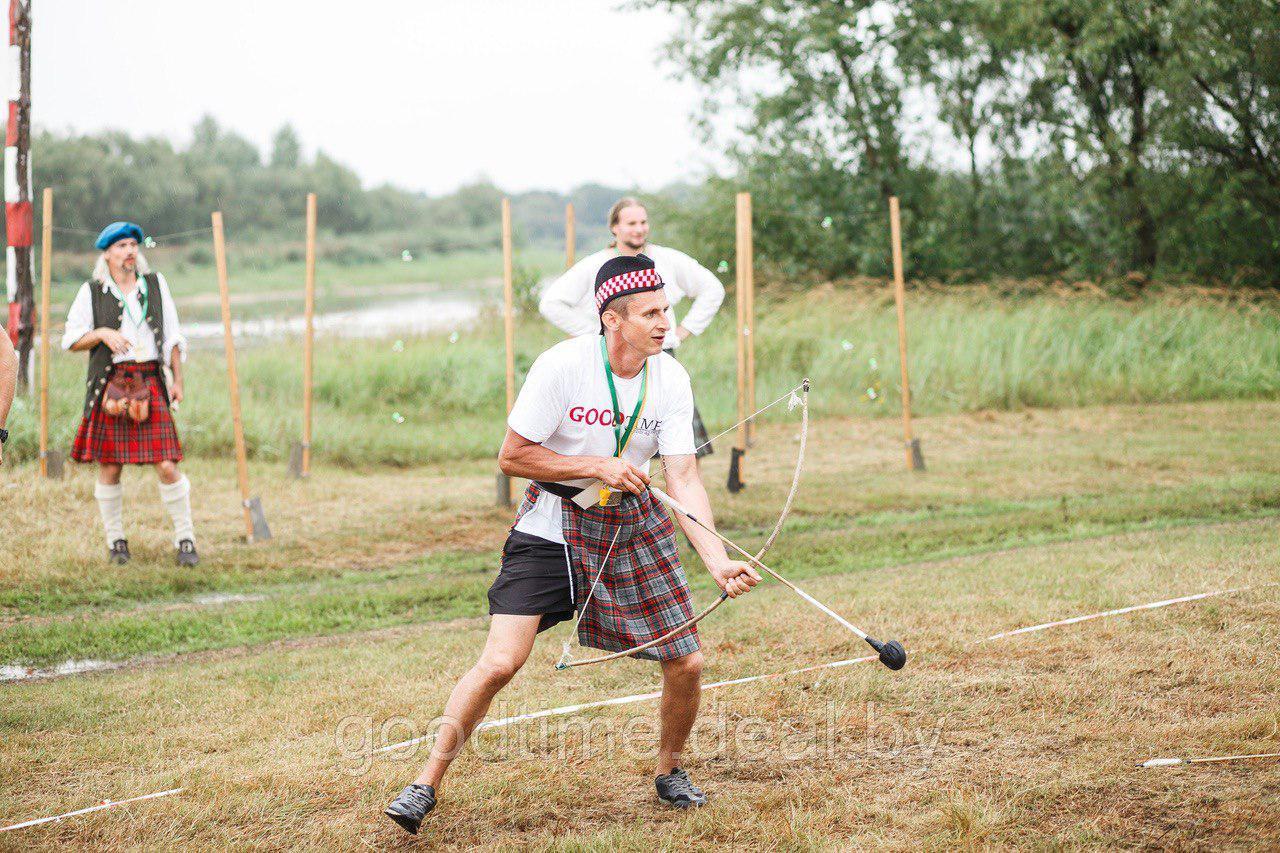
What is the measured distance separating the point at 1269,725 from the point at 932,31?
16.6 m

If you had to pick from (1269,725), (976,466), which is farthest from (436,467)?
(1269,725)

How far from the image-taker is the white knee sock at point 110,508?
6934 millimetres

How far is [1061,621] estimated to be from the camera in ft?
18.0

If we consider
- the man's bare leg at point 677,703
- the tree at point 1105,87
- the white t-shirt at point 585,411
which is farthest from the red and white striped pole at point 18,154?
the tree at point 1105,87

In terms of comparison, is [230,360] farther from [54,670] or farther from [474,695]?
[474,695]

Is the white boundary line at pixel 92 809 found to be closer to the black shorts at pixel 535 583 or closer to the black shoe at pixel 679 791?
the black shorts at pixel 535 583

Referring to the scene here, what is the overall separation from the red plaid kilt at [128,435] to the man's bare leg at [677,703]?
14.1 ft

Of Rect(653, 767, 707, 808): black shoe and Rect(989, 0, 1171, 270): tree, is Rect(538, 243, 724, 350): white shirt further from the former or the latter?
Rect(989, 0, 1171, 270): tree

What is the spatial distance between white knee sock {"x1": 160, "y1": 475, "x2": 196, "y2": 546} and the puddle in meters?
1.62

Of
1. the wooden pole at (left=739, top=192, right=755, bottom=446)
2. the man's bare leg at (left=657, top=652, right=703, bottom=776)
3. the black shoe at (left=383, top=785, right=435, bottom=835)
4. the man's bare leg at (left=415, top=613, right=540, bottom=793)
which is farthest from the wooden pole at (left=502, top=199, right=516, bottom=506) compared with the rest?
the black shoe at (left=383, top=785, right=435, bottom=835)

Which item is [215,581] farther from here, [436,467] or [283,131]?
[283,131]

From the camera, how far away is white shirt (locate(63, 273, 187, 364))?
675cm

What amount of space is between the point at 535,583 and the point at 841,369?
36.6ft

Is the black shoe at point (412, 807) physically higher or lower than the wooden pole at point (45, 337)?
lower
